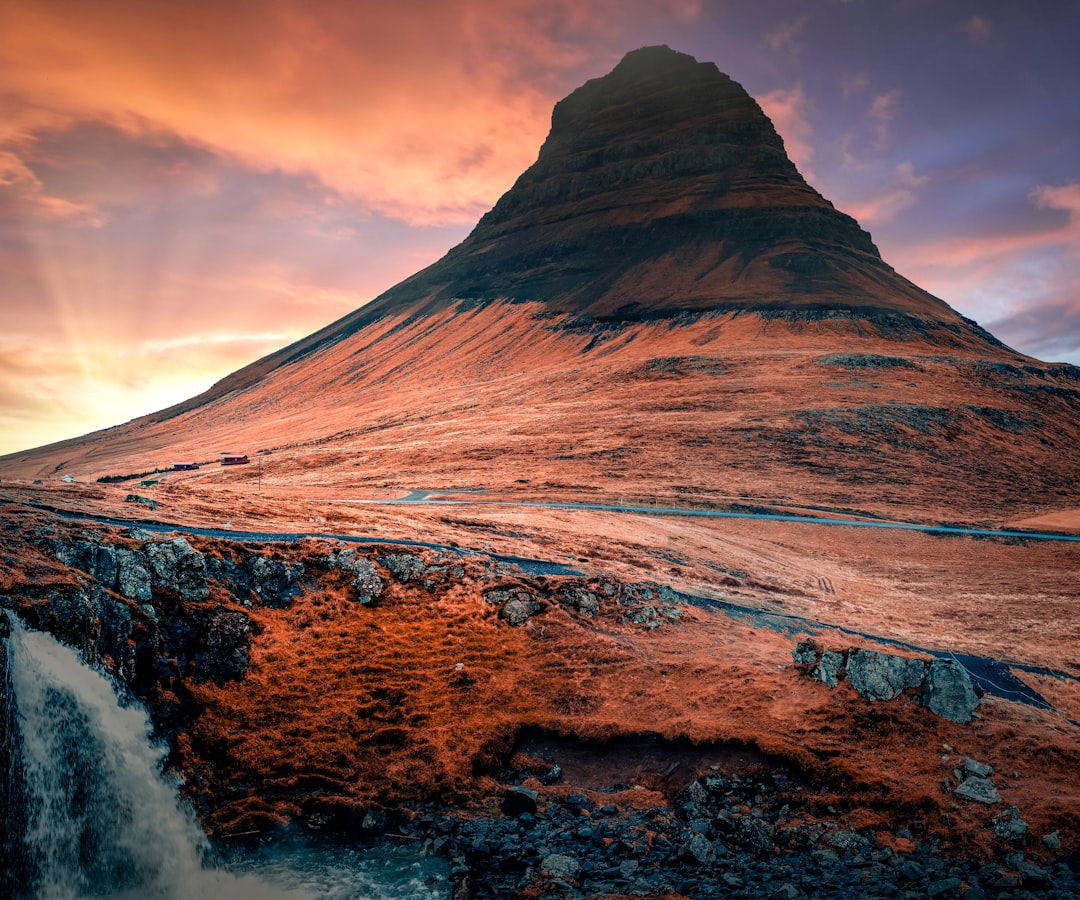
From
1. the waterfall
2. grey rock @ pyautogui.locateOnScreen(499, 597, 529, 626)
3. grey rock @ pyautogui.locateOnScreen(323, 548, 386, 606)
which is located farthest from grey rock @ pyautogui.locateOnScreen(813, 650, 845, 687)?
the waterfall

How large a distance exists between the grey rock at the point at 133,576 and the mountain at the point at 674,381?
20.5 m

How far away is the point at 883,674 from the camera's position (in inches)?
853

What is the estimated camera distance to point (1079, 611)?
3322cm

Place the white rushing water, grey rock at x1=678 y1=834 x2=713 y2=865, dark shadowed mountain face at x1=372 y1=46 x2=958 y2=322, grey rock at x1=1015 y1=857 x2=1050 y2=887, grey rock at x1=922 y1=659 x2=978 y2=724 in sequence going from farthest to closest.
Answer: dark shadowed mountain face at x1=372 y1=46 x2=958 y2=322 < grey rock at x1=922 y1=659 x2=978 y2=724 < grey rock at x1=678 y1=834 x2=713 y2=865 < the white rushing water < grey rock at x1=1015 y1=857 x2=1050 y2=887

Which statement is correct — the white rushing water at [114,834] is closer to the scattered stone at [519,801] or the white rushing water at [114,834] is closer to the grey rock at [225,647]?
the scattered stone at [519,801]

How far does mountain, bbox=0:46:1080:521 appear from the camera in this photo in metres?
67.9

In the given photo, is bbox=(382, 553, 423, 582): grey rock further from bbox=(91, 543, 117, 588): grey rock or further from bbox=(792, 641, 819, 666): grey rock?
bbox=(792, 641, 819, 666): grey rock

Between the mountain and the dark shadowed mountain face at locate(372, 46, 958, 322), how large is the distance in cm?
70

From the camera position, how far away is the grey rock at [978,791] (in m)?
16.7

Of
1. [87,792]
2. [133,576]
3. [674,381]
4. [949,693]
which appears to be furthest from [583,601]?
[674,381]

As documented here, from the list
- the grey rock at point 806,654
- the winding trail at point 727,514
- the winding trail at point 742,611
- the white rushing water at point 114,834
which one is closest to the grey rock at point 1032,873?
the winding trail at point 742,611

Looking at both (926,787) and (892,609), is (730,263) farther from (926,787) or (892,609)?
(926,787)

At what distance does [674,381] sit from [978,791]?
84681 millimetres

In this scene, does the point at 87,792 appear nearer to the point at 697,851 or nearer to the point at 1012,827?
the point at 697,851
